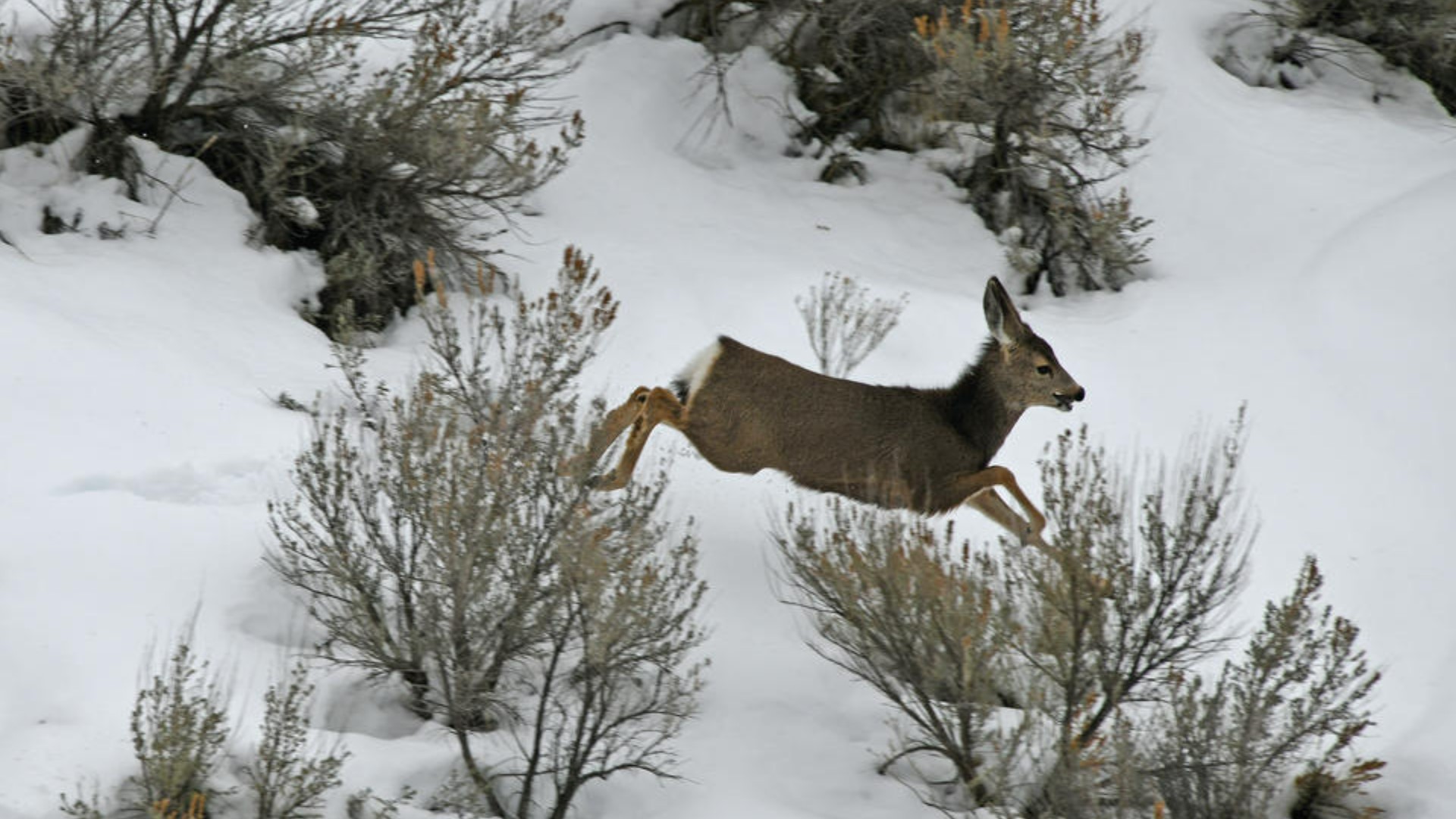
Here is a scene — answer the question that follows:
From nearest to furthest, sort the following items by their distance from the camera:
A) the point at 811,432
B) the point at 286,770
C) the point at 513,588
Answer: the point at 286,770, the point at 513,588, the point at 811,432

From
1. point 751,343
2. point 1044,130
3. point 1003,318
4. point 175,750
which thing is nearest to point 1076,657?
point 1003,318

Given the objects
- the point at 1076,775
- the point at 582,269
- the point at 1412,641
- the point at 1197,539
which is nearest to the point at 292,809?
the point at 582,269

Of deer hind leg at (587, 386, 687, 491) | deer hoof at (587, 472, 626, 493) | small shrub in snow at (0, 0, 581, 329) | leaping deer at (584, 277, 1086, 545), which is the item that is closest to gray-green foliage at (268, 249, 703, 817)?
deer hoof at (587, 472, 626, 493)

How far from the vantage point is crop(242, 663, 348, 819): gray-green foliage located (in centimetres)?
612

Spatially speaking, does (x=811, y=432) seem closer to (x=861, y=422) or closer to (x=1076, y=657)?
(x=861, y=422)

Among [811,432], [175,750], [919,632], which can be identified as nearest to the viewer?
[175,750]

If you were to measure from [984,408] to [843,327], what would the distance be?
2.35 m

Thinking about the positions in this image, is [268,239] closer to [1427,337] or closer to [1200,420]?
[1200,420]

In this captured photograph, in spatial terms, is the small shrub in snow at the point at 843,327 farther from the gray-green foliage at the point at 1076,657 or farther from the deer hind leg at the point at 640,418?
the gray-green foliage at the point at 1076,657

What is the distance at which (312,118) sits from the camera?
39.7 ft

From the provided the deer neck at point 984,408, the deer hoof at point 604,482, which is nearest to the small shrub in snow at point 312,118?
the deer hoof at point 604,482

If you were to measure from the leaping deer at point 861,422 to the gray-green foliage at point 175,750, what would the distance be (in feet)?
8.10

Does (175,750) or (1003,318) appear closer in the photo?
(175,750)

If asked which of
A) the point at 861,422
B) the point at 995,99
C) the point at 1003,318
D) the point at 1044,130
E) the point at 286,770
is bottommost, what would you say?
the point at 286,770
